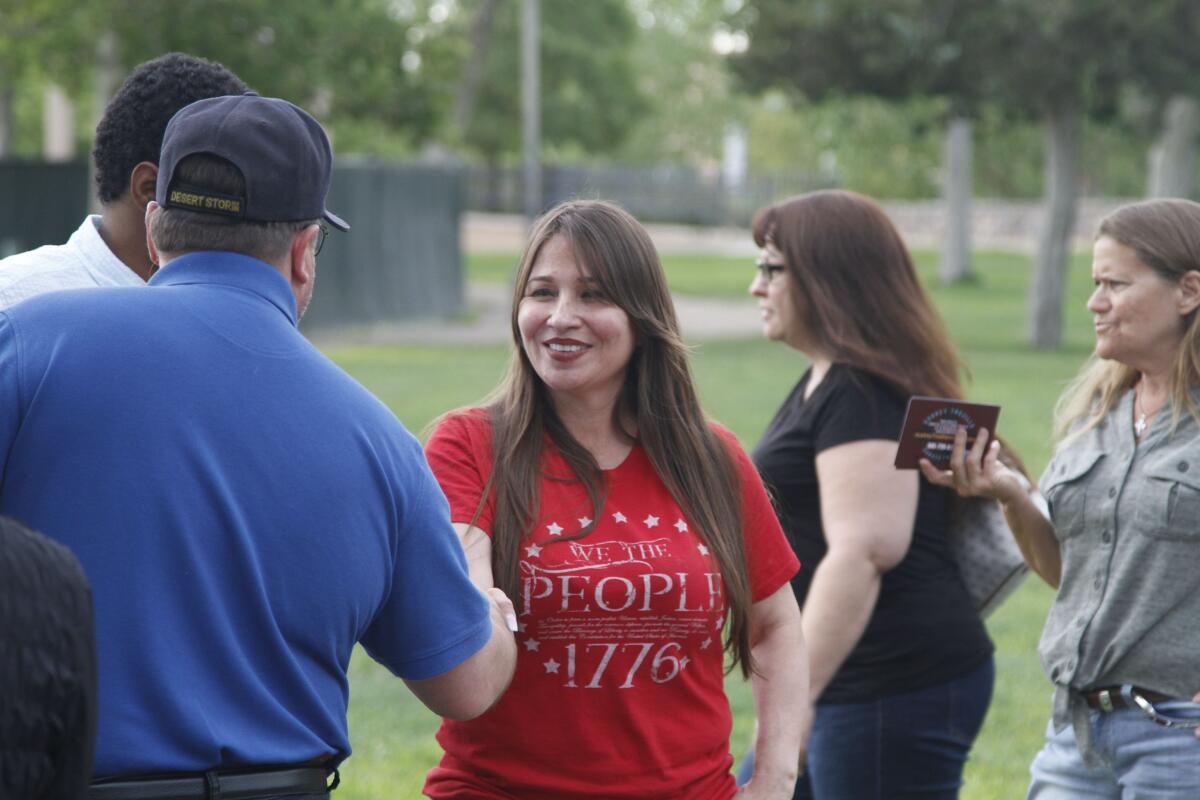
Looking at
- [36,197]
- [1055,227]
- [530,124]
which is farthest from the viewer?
[530,124]

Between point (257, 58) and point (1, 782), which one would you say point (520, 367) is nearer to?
point (1, 782)

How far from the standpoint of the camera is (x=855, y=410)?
4031mm

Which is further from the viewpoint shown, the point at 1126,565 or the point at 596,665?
the point at 1126,565

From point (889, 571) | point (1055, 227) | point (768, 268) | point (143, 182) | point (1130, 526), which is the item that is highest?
point (143, 182)

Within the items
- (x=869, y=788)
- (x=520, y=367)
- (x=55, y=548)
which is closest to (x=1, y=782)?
(x=55, y=548)

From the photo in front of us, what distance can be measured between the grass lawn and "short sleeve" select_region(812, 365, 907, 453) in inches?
97.4

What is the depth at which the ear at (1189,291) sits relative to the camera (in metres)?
3.76

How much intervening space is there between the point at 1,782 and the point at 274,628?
85 cm

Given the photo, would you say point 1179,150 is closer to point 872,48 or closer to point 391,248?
point 872,48

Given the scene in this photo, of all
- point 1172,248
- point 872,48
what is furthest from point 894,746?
point 872,48

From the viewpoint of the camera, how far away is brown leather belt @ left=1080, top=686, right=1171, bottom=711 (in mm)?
3625

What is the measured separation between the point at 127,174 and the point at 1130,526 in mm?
2301

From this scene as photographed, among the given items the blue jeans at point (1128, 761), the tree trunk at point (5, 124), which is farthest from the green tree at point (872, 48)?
the blue jeans at point (1128, 761)

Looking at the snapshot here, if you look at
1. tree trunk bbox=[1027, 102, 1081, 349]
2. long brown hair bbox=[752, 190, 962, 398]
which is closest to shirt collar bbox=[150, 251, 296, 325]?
long brown hair bbox=[752, 190, 962, 398]
